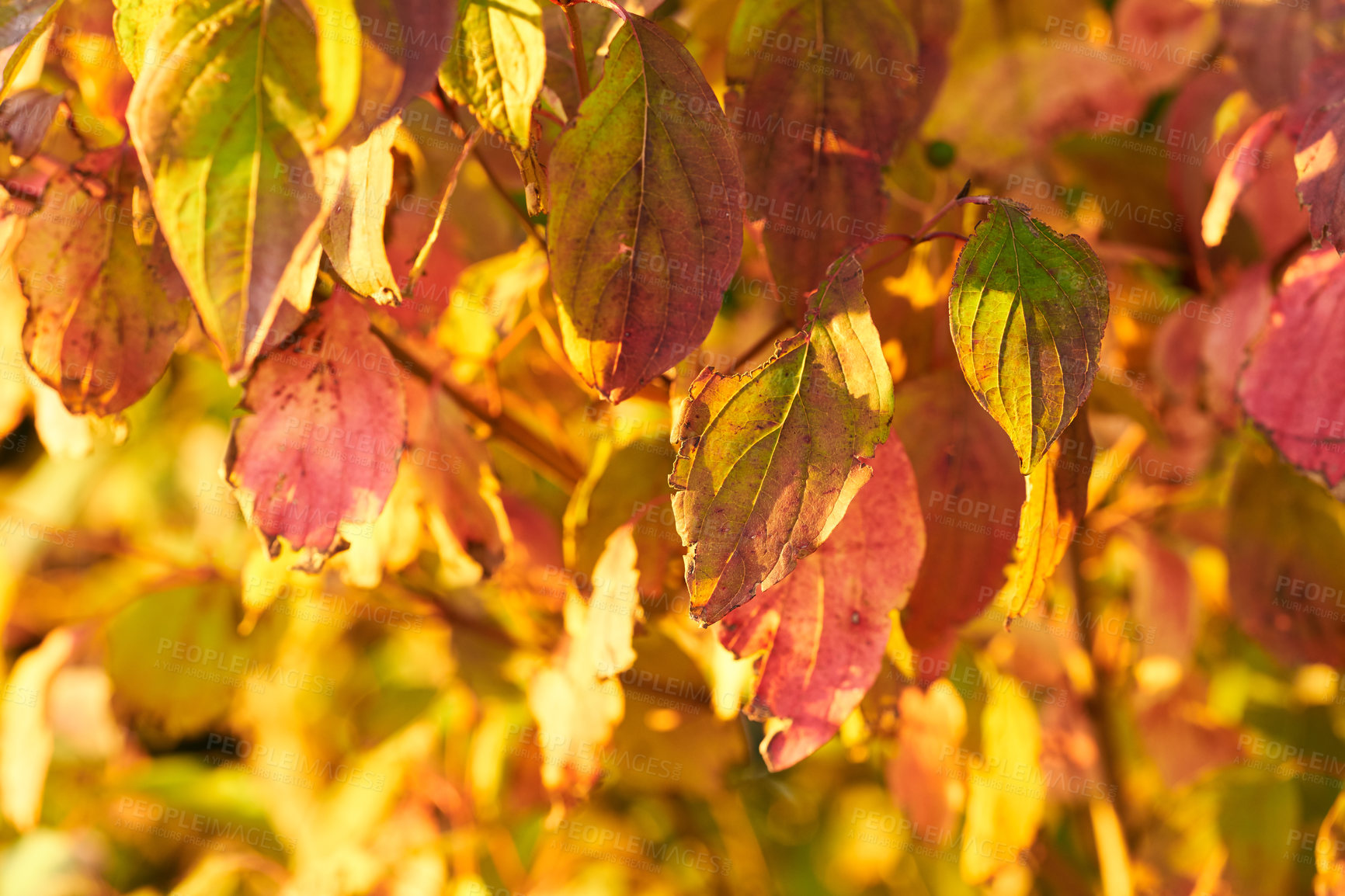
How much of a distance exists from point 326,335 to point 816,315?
0.29 m

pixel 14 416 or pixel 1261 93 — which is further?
pixel 14 416

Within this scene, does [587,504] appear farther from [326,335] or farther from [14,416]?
[14,416]

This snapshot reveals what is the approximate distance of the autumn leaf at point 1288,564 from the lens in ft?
2.53

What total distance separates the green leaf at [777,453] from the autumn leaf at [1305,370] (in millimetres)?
334

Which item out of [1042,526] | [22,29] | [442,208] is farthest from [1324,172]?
[22,29]

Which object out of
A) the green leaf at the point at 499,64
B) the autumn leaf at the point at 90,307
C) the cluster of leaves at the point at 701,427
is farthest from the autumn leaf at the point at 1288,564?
the autumn leaf at the point at 90,307

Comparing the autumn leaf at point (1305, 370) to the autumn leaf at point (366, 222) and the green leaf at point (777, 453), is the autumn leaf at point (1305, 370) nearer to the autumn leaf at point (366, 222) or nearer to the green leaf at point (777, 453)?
the green leaf at point (777, 453)

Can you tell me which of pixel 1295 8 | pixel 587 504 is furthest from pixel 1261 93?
pixel 587 504

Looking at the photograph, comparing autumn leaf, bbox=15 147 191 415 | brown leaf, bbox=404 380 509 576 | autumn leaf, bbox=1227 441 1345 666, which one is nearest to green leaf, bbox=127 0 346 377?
autumn leaf, bbox=15 147 191 415

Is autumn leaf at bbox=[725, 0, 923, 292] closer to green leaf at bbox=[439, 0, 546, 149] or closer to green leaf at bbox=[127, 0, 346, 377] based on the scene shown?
green leaf at bbox=[439, 0, 546, 149]

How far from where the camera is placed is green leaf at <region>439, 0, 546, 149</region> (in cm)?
43

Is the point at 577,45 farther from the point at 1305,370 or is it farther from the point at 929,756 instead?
the point at 929,756

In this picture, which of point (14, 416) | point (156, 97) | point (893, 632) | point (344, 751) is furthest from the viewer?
point (344, 751)

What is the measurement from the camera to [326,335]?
21.1 inches
